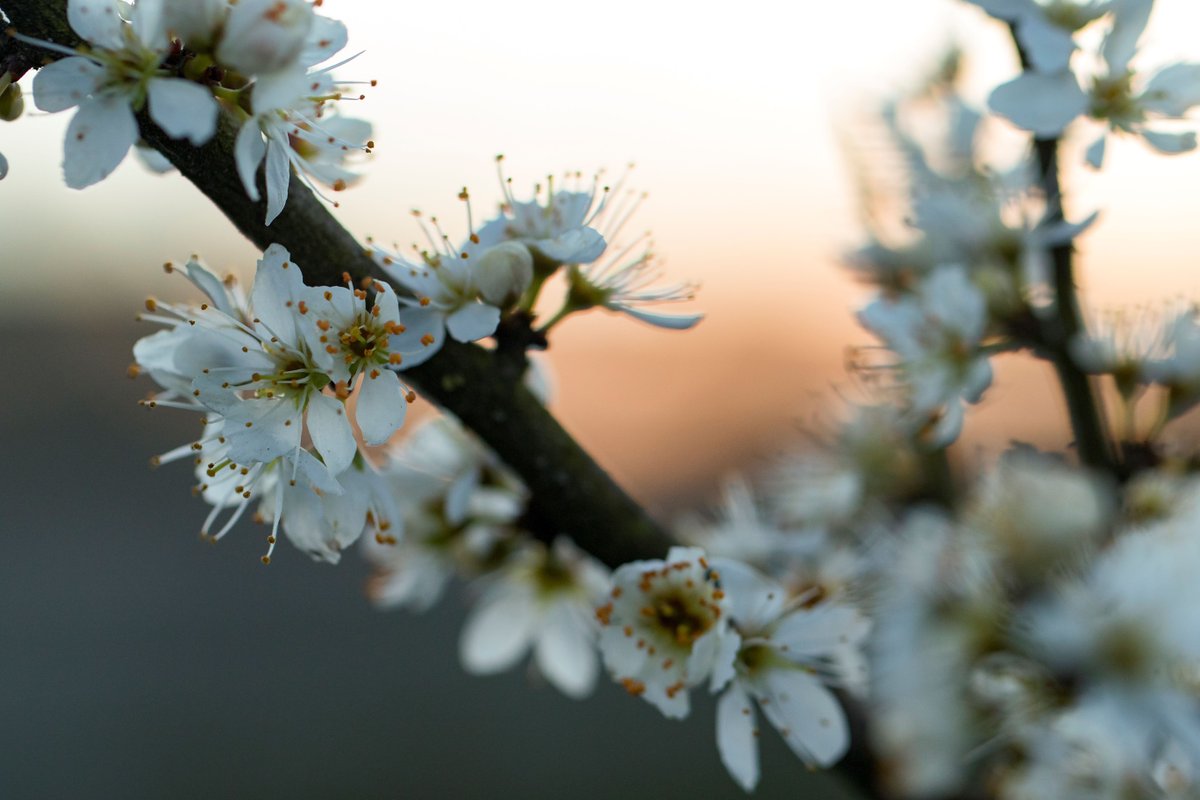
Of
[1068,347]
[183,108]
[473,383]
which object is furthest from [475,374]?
[1068,347]

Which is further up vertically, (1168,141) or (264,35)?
(264,35)

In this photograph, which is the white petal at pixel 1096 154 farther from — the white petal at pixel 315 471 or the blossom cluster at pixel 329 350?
the white petal at pixel 315 471

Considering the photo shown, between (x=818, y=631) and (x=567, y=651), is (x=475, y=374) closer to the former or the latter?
(x=818, y=631)

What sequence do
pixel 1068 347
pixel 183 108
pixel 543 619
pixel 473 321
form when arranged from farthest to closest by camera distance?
1. pixel 543 619
2. pixel 1068 347
3. pixel 473 321
4. pixel 183 108

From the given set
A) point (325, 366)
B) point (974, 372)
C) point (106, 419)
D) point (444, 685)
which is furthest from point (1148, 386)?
point (106, 419)

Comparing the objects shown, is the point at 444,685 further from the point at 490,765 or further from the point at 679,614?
the point at 679,614

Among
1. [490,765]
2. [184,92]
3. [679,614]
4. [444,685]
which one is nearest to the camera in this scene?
[184,92]
